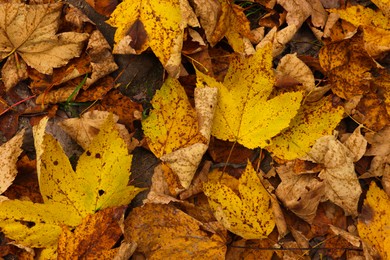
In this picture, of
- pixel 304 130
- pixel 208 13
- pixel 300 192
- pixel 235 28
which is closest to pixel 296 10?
pixel 235 28

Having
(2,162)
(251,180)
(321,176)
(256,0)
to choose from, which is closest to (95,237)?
(2,162)

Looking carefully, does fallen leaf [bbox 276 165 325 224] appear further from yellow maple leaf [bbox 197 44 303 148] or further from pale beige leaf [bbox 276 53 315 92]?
pale beige leaf [bbox 276 53 315 92]

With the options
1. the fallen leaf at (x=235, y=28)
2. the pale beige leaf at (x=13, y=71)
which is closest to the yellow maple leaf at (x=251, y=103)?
the fallen leaf at (x=235, y=28)

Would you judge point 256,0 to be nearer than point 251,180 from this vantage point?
No

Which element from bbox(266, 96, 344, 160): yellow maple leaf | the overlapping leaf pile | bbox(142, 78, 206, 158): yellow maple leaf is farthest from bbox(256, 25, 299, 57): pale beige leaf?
bbox(142, 78, 206, 158): yellow maple leaf

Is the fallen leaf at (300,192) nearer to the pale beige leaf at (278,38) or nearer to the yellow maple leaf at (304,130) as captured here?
the yellow maple leaf at (304,130)

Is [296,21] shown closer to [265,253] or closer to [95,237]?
[265,253]
